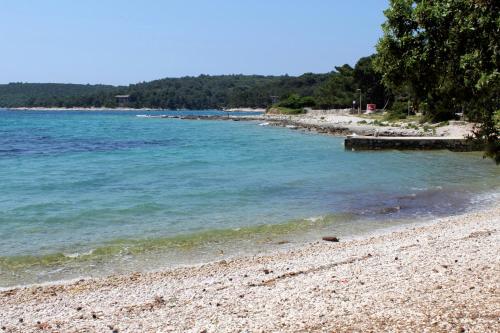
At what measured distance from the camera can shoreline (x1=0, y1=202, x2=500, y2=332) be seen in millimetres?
6379

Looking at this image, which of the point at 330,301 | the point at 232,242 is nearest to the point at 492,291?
the point at 330,301

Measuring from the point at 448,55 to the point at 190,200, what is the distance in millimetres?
11492

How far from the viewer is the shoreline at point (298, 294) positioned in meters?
6.38

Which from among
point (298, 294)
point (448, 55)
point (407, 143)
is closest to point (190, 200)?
point (298, 294)

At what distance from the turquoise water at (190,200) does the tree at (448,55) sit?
5615mm

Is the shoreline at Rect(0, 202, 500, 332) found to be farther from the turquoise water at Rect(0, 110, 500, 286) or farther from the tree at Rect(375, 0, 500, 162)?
the tree at Rect(375, 0, 500, 162)

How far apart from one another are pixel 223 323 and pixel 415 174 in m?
20.3

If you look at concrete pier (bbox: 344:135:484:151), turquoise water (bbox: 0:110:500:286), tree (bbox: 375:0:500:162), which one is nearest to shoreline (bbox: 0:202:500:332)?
turquoise water (bbox: 0:110:500:286)

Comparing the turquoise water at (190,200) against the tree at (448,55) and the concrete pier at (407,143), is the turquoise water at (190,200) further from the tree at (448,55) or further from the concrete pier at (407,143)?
the tree at (448,55)

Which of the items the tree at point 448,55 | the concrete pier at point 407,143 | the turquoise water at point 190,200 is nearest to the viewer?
the tree at point 448,55

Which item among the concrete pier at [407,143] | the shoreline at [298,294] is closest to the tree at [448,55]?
the shoreline at [298,294]

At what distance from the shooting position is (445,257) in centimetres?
923

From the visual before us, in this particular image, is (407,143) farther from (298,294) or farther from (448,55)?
(298,294)

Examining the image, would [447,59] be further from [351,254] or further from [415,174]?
[415,174]
